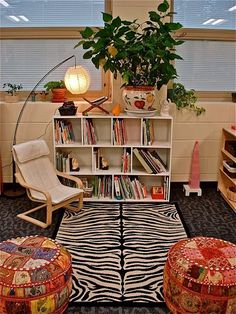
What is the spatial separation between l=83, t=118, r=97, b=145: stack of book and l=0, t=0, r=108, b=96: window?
1.83 feet

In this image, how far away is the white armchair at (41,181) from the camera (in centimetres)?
372

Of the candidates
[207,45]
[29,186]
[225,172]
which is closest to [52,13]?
[207,45]

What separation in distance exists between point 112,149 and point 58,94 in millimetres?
900

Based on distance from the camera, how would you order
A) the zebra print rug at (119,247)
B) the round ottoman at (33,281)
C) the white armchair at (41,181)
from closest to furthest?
the round ottoman at (33,281)
the zebra print rug at (119,247)
the white armchair at (41,181)

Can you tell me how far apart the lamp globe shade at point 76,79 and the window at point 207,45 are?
1.16 meters

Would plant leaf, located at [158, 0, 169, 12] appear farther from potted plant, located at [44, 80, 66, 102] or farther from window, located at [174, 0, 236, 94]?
potted plant, located at [44, 80, 66, 102]

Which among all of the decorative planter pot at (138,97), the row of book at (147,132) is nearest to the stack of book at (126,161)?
the row of book at (147,132)

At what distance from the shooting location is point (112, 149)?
14.8 feet

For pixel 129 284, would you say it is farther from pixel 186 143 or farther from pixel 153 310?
pixel 186 143

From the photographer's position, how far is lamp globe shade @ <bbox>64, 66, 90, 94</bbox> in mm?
4234

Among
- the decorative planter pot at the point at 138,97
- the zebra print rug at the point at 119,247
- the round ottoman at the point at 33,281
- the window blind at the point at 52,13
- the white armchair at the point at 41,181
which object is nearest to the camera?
the round ottoman at the point at 33,281

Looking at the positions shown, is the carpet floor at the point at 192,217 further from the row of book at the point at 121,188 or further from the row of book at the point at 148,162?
the row of book at the point at 148,162

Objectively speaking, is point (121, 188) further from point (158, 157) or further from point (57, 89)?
point (57, 89)

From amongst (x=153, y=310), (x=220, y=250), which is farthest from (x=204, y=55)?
(x=153, y=310)
